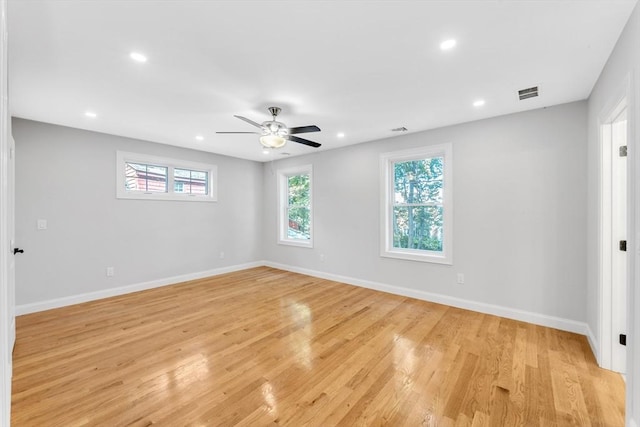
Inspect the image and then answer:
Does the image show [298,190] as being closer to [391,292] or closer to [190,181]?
[190,181]

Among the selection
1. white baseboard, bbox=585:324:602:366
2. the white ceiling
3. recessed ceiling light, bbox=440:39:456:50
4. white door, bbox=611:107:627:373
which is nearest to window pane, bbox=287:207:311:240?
the white ceiling

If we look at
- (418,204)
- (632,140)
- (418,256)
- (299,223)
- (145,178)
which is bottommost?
(418,256)

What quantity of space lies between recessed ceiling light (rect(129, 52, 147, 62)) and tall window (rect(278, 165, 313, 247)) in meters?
3.66

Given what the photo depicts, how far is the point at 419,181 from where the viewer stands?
14.1 ft

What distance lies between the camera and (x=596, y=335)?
2.50 m

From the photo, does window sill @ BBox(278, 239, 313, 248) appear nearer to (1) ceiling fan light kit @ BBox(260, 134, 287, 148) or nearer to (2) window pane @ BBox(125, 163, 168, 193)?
(2) window pane @ BBox(125, 163, 168, 193)

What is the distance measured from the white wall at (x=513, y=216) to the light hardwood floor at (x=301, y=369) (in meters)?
0.42

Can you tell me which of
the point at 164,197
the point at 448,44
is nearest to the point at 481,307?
the point at 448,44

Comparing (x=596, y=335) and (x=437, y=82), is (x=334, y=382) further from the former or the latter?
(x=437, y=82)

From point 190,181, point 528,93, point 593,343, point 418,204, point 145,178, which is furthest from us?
point 190,181

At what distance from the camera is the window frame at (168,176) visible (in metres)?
4.41

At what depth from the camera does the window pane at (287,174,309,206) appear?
6.00 metres

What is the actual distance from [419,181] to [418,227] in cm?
72

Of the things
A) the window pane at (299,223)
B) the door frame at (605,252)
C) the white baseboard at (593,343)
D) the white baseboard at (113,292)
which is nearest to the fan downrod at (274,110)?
the window pane at (299,223)
